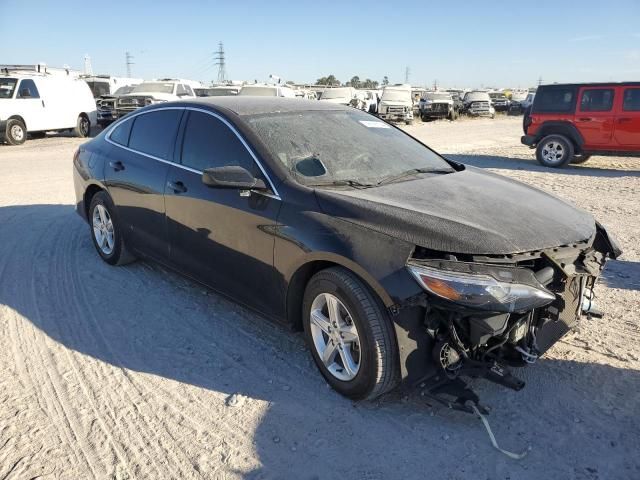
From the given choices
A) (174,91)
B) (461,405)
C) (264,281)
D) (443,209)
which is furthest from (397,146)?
(174,91)

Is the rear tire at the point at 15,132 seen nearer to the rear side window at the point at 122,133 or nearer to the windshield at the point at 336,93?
the rear side window at the point at 122,133

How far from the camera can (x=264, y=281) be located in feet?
11.4

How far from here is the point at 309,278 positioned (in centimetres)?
328

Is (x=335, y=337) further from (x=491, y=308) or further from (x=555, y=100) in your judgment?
(x=555, y=100)

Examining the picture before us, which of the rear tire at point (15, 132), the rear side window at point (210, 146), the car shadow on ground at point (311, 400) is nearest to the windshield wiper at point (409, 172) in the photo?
the rear side window at point (210, 146)

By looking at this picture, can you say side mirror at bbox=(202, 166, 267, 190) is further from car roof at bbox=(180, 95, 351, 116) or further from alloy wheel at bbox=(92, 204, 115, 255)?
alloy wheel at bbox=(92, 204, 115, 255)

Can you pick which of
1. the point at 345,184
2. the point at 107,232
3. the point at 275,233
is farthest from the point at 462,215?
the point at 107,232

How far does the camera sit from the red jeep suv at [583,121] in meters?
11.8

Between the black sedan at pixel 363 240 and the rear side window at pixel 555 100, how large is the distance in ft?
31.8

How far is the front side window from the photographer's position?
16562 mm

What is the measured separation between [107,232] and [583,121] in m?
11.1

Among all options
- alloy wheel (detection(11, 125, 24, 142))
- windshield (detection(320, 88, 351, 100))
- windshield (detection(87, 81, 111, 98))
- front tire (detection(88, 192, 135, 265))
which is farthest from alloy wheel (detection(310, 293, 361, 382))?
windshield (detection(87, 81, 111, 98))

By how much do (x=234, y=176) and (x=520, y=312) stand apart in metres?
1.88

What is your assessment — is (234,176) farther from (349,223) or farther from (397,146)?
(397,146)
